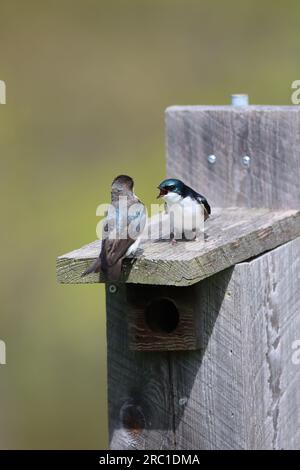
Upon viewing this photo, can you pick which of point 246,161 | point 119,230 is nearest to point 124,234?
point 119,230

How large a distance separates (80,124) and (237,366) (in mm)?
3991

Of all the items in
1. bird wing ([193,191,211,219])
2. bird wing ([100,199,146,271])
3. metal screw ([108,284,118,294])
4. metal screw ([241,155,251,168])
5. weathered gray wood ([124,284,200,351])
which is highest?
metal screw ([241,155,251,168])

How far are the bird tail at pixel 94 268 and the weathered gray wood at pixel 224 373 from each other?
291 mm

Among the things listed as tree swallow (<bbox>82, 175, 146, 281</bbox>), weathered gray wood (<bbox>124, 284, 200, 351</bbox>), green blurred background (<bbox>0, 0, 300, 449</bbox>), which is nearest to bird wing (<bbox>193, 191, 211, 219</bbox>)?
tree swallow (<bbox>82, 175, 146, 281</bbox>)

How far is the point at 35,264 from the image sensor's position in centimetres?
636

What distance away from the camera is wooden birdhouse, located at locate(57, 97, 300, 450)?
3096 millimetres

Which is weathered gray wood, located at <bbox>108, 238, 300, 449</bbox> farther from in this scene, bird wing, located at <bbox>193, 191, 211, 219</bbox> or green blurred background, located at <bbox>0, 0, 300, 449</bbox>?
green blurred background, located at <bbox>0, 0, 300, 449</bbox>

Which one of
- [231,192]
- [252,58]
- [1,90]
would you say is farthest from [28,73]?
[231,192]

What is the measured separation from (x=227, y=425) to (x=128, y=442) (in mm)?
323

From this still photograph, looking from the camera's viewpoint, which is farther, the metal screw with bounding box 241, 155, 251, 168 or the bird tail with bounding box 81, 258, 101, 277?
the metal screw with bounding box 241, 155, 251, 168

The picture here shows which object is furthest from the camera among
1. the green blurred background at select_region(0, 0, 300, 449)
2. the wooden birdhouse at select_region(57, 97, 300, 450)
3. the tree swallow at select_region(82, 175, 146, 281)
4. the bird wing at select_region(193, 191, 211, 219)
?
the green blurred background at select_region(0, 0, 300, 449)

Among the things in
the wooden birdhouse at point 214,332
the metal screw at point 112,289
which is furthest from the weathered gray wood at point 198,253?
the metal screw at point 112,289

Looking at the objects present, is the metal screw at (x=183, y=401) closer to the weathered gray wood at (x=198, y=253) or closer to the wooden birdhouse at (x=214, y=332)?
the wooden birdhouse at (x=214, y=332)

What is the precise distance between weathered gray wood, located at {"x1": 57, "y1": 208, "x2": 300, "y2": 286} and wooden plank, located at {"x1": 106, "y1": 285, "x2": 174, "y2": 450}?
0.79 ft
